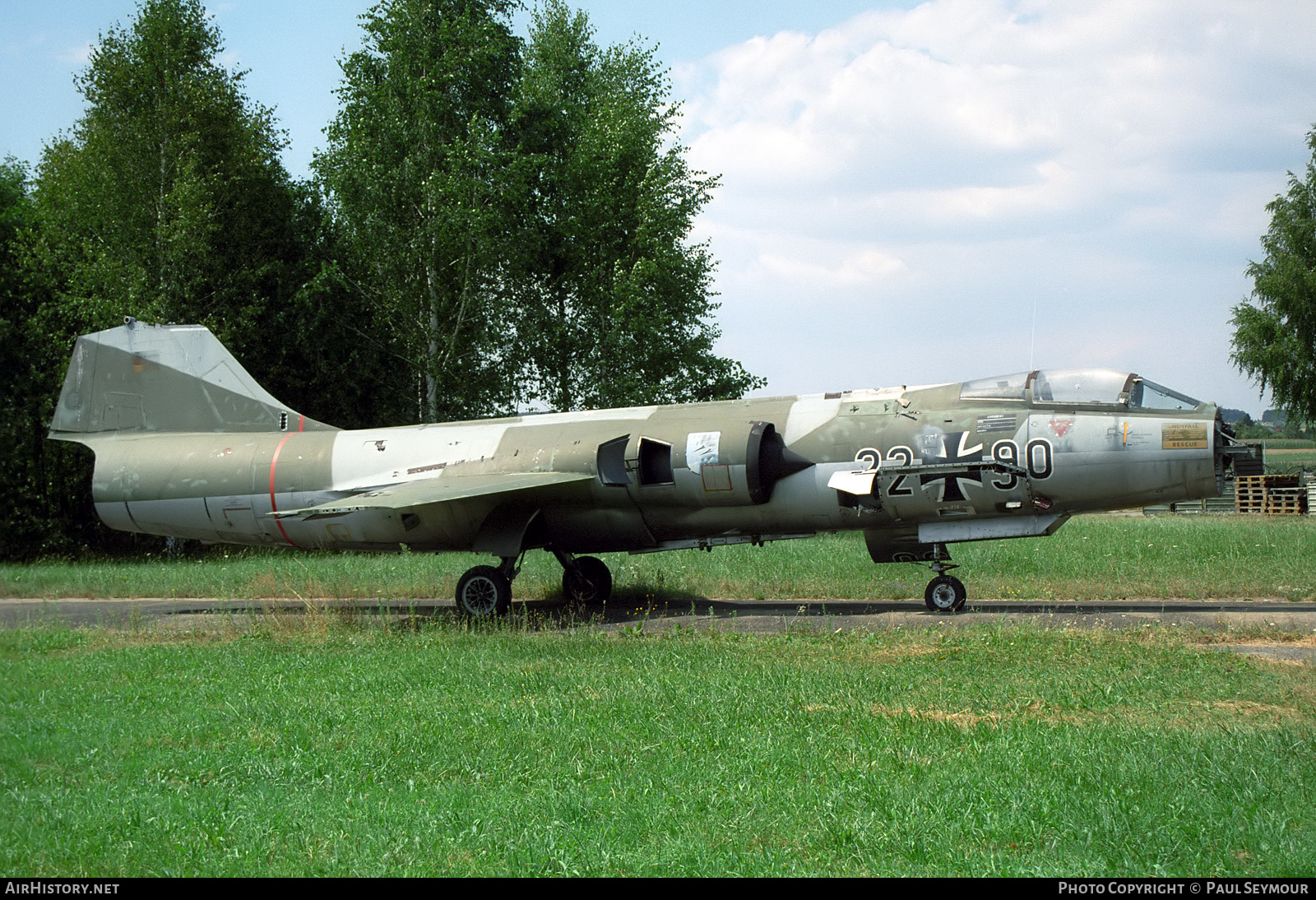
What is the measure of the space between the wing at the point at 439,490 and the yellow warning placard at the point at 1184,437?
760cm

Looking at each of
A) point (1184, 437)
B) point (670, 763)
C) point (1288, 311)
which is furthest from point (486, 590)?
point (1288, 311)

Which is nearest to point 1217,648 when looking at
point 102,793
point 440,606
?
point 102,793

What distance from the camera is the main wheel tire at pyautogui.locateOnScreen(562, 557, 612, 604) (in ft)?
53.7

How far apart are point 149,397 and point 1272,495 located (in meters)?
41.1

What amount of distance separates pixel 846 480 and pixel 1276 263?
4358 centimetres

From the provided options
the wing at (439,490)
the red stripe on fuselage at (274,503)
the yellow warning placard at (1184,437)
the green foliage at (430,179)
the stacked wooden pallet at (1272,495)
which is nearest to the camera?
the yellow warning placard at (1184,437)

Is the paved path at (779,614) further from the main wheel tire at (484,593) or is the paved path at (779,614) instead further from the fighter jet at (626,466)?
the fighter jet at (626,466)

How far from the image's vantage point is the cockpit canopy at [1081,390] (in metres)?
12.9

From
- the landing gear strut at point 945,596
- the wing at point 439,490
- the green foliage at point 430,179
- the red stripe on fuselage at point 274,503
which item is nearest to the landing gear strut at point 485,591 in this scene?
the wing at point 439,490

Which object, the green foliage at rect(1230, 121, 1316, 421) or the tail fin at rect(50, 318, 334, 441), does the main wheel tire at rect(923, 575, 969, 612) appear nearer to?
the tail fin at rect(50, 318, 334, 441)

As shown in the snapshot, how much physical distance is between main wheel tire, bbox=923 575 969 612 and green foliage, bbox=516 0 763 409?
21055mm

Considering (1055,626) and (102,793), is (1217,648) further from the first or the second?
(102,793)

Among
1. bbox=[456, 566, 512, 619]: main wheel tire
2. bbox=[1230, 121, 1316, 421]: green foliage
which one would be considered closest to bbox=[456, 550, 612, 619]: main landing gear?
bbox=[456, 566, 512, 619]: main wheel tire

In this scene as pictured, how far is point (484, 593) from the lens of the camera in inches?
568
